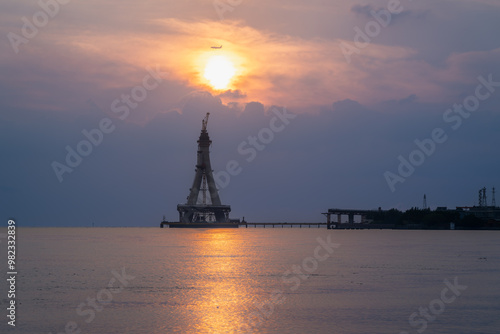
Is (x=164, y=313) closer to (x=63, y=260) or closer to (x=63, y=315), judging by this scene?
(x=63, y=315)

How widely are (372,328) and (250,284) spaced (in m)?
19.0

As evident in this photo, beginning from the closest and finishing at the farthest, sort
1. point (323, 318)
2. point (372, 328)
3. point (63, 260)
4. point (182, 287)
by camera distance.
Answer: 1. point (372, 328)
2. point (323, 318)
3. point (182, 287)
4. point (63, 260)

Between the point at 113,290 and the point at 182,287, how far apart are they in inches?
208

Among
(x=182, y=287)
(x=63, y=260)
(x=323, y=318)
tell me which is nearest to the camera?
(x=323, y=318)

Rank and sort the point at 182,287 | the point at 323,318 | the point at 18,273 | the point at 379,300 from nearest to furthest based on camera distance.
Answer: the point at 323,318
the point at 379,300
the point at 182,287
the point at 18,273

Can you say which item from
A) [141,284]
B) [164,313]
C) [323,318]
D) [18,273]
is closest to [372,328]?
[323,318]

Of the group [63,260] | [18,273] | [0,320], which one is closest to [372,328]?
[0,320]

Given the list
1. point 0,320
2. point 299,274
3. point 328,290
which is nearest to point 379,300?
point 328,290

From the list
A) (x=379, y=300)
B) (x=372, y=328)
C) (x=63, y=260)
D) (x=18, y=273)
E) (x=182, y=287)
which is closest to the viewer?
(x=372, y=328)

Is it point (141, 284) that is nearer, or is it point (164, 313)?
point (164, 313)

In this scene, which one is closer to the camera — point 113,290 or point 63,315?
point 63,315

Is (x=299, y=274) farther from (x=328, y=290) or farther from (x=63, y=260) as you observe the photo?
(x=63, y=260)

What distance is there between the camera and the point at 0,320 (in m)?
32.3

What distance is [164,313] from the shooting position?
3538 cm
